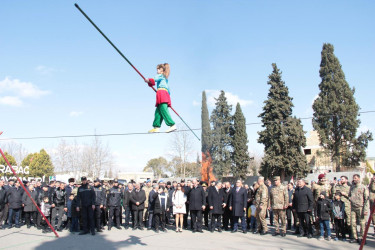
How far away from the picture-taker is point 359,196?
8.61 meters

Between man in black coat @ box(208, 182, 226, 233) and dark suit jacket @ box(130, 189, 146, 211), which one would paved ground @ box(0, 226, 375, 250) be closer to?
man in black coat @ box(208, 182, 226, 233)

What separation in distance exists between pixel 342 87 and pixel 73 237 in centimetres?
2934

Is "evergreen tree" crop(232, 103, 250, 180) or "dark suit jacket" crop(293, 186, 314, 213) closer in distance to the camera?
"dark suit jacket" crop(293, 186, 314, 213)

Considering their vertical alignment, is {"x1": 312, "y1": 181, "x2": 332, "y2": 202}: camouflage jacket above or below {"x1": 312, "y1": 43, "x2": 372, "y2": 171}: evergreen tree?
below

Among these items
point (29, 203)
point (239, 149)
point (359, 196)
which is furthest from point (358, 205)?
point (239, 149)

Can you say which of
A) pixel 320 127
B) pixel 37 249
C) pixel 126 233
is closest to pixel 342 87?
pixel 320 127

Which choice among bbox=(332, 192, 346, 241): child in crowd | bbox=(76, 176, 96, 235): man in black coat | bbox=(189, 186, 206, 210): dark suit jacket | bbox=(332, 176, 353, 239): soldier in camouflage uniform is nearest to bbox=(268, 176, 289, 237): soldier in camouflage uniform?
bbox=(332, 192, 346, 241): child in crowd

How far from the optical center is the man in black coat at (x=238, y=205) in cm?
1046

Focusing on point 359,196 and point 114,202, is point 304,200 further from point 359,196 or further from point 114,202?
point 114,202

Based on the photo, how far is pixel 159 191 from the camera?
11695mm

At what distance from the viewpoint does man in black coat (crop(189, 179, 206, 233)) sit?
10672mm

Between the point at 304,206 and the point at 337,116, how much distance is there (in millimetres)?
25111

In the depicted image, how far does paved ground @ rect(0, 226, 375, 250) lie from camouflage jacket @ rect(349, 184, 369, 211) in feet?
3.26

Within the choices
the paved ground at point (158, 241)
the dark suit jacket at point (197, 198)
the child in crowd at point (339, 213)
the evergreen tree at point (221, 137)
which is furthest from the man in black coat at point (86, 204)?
the evergreen tree at point (221, 137)
